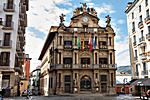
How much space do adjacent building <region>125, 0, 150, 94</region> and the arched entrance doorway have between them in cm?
919

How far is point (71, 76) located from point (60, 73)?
238cm

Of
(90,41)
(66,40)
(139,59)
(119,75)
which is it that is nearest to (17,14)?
(66,40)

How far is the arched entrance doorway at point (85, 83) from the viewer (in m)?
45.8

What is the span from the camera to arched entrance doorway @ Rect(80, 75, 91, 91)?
45844 mm

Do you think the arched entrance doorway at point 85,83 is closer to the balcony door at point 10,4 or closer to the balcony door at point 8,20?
the balcony door at point 8,20

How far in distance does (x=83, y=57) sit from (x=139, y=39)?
1213cm

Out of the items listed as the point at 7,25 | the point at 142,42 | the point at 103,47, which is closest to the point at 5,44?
the point at 7,25

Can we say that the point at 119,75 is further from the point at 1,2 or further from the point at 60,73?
the point at 1,2

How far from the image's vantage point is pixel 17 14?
34.4 m

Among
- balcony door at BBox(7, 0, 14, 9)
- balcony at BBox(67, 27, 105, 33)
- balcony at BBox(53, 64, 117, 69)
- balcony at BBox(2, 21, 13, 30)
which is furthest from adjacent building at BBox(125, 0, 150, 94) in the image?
balcony door at BBox(7, 0, 14, 9)

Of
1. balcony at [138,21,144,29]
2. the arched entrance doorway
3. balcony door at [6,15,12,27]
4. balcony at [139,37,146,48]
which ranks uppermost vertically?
balcony at [138,21,144,29]

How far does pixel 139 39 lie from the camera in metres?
42.3

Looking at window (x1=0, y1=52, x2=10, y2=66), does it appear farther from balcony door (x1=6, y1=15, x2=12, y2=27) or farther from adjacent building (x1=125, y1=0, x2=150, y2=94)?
adjacent building (x1=125, y1=0, x2=150, y2=94)

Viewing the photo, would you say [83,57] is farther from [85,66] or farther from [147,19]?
[147,19]
